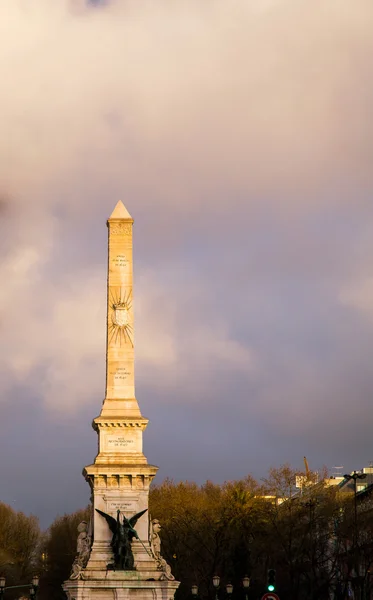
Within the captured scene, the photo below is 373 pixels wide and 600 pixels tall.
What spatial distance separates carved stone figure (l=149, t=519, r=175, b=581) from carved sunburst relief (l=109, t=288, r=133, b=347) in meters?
10.1

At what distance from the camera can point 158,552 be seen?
A: 57.6m

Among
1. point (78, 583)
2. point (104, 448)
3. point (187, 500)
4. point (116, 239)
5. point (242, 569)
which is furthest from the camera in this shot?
point (187, 500)

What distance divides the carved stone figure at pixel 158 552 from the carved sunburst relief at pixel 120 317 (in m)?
10.1

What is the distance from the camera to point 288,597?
263 ft

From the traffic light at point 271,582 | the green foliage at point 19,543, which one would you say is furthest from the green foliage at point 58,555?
the traffic light at point 271,582

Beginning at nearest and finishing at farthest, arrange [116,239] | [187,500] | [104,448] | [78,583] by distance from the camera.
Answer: [78,583] < [104,448] < [116,239] < [187,500]

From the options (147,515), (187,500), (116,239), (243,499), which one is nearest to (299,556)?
(243,499)

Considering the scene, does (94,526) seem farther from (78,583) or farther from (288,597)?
(288,597)

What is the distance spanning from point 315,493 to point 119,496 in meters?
23.9

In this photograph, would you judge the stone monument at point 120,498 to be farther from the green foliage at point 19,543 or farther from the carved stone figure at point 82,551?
the green foliage at point 19,543

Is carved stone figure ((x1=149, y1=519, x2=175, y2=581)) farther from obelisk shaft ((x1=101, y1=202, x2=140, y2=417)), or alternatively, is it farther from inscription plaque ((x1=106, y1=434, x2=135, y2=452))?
obelisk shaft ((x1=101, y1=202, x2=140, y2=417))

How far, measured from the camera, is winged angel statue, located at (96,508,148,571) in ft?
184

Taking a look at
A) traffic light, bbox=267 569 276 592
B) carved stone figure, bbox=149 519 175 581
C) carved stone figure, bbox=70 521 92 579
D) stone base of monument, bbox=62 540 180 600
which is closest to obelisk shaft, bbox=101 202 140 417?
carved stone figure, bbox=149 519 175 581

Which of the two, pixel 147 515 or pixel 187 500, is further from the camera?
pixel 187 500
